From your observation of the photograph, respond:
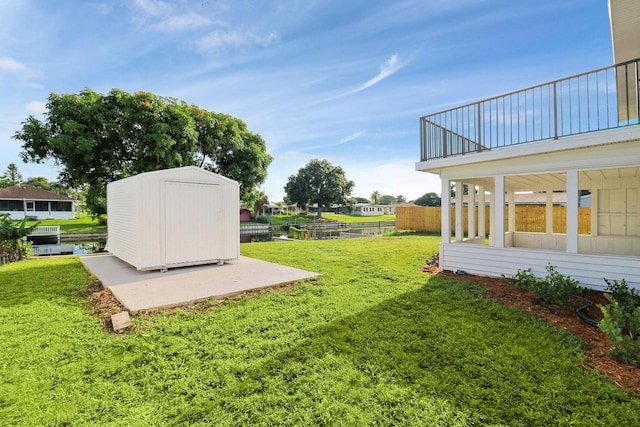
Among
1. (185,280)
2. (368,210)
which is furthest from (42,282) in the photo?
(368,210)

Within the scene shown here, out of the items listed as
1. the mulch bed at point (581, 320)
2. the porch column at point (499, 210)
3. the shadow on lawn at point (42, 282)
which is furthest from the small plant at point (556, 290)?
the shadow on lawn at point (42, 282)

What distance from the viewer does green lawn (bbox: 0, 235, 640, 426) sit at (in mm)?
2031

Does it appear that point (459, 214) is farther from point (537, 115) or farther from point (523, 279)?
point (537, 115)

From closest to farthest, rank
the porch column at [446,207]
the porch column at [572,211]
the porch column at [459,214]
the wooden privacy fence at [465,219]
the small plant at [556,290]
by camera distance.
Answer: the small plant at [556,290]
the porch column at [572,211]
the porch column at [446,207]
the porch column at [459,214]
the wooden privacy fence at [465,219]

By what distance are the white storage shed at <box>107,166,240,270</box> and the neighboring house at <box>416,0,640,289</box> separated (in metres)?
4.75

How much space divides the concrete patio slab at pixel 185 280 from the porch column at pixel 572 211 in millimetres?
4440

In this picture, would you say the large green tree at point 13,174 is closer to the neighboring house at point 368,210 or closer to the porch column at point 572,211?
the neighboring house at point 368,210

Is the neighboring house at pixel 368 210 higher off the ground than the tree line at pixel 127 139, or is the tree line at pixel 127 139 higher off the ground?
the tree line at pixel 127 139

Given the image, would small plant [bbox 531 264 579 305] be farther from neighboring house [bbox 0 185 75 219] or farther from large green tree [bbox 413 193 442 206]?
large green tree [bbox 413 193 442 206]

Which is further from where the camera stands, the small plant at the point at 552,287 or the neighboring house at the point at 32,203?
the neighboring house at the point at 32,203

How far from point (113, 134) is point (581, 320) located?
1368cm

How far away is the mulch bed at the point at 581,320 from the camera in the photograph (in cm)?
246

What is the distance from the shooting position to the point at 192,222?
6.35m

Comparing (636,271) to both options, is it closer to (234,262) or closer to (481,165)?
(481,165)
